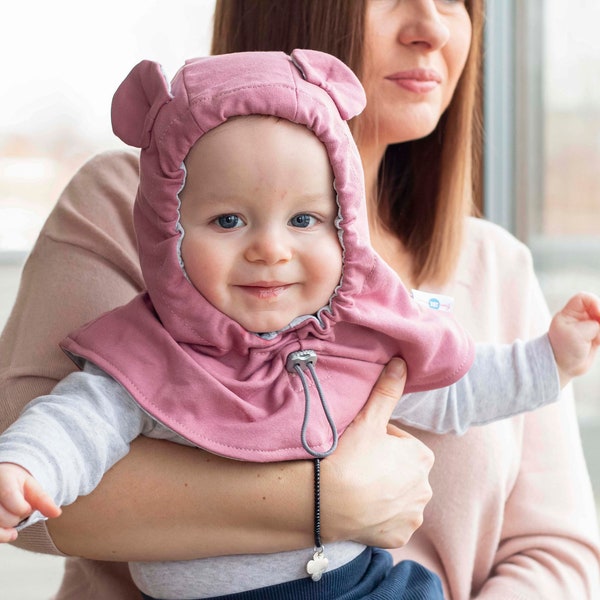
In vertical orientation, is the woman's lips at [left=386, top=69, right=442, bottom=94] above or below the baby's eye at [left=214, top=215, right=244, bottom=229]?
above

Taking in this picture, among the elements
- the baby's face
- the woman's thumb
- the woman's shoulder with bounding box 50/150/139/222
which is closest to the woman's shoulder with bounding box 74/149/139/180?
the woman's shoulder with bounding box 50/150/139/222

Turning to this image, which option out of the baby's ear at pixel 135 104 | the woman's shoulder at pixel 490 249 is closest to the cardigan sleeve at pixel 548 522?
the woman's shoulder at pixel 490 249

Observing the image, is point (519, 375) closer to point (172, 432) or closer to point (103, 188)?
point (172, 432)

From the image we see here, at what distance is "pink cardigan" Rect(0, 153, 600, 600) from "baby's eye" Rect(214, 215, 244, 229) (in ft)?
0.98

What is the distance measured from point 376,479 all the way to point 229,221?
391mm

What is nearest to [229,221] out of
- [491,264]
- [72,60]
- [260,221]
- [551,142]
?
[260,221]

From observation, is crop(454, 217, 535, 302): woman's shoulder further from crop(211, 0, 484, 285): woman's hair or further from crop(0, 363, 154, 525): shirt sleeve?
crop(0, 363, 154, 525): shirt sleeve

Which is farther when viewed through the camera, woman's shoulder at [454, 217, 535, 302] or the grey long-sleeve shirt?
woman's shoulder at [454, 217, 535, 302]

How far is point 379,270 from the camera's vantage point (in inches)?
49.8

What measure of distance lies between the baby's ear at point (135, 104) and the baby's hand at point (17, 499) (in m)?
0.46

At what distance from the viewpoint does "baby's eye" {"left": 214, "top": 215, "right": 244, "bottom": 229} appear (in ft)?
3.76

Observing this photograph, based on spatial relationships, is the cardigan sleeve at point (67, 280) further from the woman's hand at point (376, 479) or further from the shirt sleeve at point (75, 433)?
the woman's hand at point (376, 479)

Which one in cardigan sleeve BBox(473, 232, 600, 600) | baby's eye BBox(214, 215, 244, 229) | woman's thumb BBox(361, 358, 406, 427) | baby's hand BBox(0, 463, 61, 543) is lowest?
cardigan sleeve BBox(473, 232, 600, 600)

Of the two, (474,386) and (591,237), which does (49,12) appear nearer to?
(591,237)
